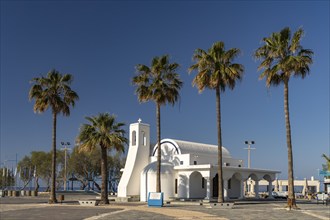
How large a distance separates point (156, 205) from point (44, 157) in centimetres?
6210

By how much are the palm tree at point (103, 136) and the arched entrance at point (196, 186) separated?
12462 millimetres

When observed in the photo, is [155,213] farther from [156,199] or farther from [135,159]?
[135,159]

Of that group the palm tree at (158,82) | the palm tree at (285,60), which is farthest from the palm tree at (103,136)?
the palm tree at (285,60)

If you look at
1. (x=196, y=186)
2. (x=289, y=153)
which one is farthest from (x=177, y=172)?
(x=289, y=153)

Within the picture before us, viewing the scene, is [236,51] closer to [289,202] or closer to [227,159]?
[289,202]

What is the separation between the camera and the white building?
4669 centimetres

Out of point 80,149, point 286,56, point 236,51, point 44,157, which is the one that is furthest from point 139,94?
point 44,157

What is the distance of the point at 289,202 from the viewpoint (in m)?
32.3

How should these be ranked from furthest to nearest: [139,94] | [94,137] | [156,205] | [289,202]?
[139,94]
[94,137]
[156,205]
[289,202]

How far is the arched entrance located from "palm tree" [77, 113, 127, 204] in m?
12.5

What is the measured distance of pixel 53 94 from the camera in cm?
4131

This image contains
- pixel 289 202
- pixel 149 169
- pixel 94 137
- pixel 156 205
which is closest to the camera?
pixel 289 202

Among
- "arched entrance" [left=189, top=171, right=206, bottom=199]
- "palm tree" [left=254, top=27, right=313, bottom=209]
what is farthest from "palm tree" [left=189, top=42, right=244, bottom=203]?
"arched entrance" [left=189, top=171, right=206, bottom=199]

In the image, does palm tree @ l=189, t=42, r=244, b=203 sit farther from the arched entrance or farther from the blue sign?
the arched entrance
